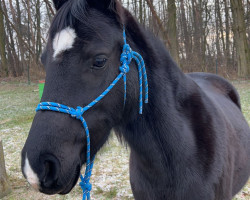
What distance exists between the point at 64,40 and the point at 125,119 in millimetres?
651

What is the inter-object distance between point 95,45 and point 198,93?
3.31 ft

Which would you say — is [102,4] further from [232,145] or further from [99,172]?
[99,172]

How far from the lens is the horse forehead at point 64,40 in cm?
137

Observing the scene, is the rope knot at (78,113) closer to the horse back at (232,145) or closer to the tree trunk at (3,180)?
the horse back at (232,145)

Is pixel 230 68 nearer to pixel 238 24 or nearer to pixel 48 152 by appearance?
pixel 238 24

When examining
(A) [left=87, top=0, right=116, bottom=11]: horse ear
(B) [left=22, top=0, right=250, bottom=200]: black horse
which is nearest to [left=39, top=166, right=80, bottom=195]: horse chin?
(B) [left=22, top=0, right=250, bottom=200]: black horse

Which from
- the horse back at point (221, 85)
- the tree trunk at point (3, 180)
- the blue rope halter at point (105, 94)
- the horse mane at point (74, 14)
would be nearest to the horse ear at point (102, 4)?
the horse mane at point (74, 14)

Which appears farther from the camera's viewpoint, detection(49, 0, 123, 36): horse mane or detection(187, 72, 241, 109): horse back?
detection(187, 72, 241, 109): horse back

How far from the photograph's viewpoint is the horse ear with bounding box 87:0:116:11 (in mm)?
1526

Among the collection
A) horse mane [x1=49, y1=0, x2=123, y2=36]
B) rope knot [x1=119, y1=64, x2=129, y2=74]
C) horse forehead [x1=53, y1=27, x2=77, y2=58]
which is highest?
horse mane [x1=49, y1=0, x2=123, y2=36]

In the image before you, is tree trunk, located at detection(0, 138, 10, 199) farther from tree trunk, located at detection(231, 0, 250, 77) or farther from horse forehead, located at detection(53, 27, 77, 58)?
tree trunk, located at detection(231, 0, 250, 77)

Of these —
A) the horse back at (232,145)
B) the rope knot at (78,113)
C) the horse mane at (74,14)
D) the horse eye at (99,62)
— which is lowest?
the horse back at (232,145)

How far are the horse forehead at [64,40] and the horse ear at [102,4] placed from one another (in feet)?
0.87

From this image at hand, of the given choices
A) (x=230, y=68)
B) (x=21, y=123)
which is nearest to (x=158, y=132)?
(x=21, y=123)
